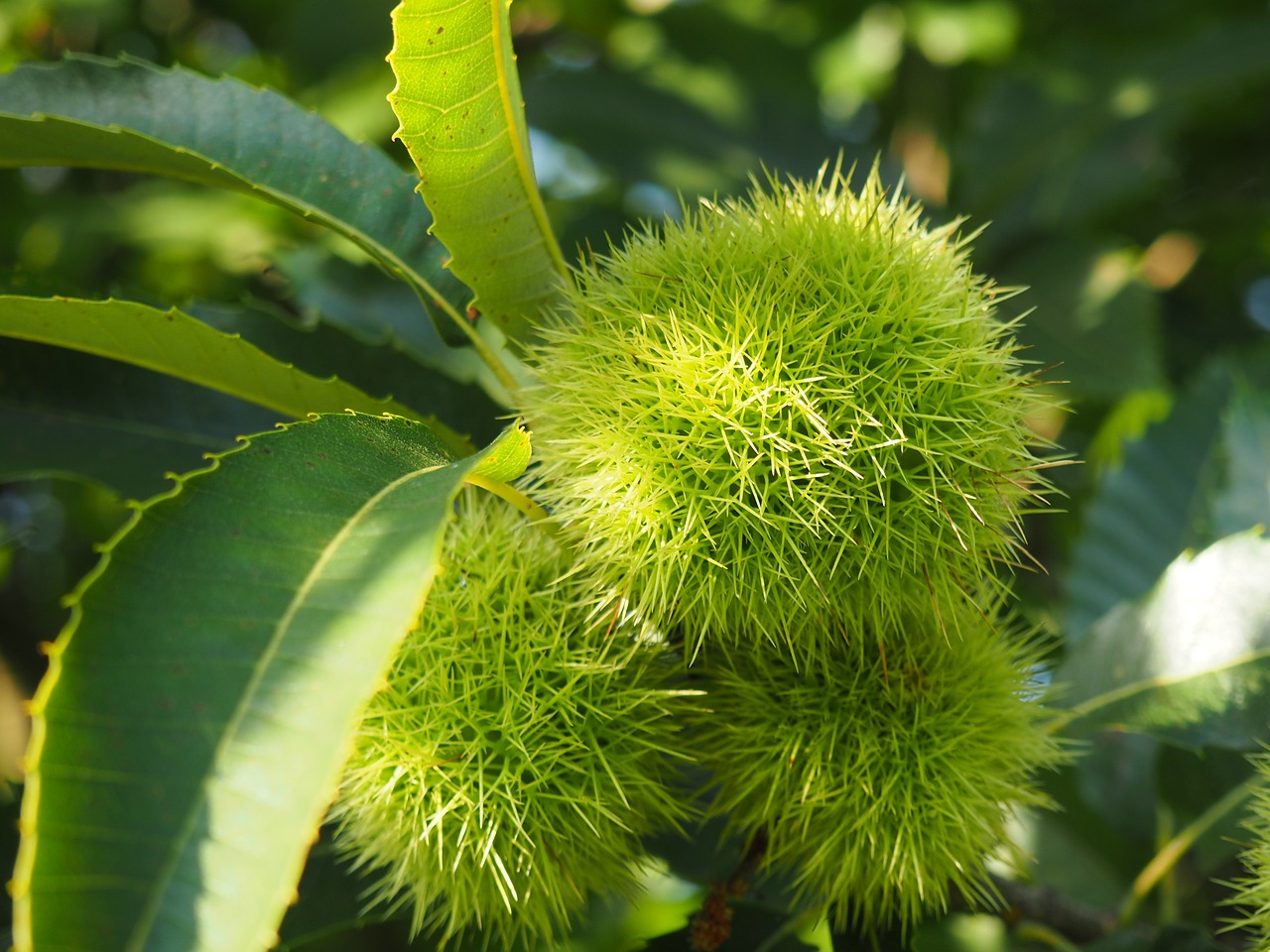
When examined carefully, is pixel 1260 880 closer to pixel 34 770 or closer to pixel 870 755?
pixel 870 755

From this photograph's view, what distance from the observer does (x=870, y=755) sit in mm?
897

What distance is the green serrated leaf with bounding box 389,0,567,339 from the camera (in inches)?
31.6

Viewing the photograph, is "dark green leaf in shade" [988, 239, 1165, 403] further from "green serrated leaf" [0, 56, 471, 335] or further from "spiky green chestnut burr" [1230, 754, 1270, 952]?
"green serrated leaf" [0, 56, 471, 335]

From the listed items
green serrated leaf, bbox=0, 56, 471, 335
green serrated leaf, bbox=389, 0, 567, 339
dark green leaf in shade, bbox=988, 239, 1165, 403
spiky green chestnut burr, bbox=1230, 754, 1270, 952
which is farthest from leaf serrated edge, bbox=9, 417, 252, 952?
dark green leaf in shade, bbox=988, 239, 1165, 403

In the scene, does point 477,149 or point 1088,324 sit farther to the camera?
point 1088,324

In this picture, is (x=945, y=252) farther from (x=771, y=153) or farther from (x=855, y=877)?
(x=771, y=153)

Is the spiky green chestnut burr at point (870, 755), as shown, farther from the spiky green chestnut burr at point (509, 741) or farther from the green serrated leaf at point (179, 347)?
the green serrated leaf at point (179, 347)

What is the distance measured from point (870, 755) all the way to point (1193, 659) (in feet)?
1.40

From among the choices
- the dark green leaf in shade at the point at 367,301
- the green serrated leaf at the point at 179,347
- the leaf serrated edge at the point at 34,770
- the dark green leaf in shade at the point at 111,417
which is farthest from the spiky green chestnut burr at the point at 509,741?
the dark green leaf in shade at the point at 367,301

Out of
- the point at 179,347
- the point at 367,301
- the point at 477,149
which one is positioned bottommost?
the point at 179,347

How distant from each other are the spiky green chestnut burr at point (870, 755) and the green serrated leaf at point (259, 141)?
458mm

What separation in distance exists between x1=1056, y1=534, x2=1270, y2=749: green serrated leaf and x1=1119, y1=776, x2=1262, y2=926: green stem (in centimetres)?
12

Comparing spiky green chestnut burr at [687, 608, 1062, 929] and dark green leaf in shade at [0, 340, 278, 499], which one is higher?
dark green leaf in shade at [0, 340, 278, 499]

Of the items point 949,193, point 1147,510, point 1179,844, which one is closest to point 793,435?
point 1179,844
